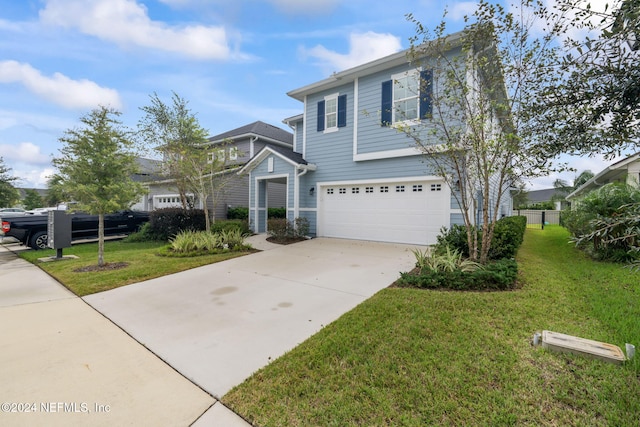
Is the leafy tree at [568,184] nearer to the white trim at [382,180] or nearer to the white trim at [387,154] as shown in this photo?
the white trim at [382,180]

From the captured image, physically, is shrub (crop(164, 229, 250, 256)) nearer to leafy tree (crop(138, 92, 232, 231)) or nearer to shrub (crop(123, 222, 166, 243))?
leafy tree (crop(138, 92, 232, 231))

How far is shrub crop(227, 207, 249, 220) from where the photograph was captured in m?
15.1

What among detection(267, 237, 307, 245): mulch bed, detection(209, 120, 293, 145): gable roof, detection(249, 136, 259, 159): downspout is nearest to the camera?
detection(267, 237, 307, 245): mulch bed

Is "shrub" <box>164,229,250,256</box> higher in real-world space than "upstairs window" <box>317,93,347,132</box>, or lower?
lower

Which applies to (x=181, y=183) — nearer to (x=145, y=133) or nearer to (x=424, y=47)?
(x=145, y=133)

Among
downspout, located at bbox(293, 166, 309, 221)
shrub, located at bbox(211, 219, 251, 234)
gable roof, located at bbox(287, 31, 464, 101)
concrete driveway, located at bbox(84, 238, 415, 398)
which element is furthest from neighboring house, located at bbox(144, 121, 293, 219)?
concrete driveway, located at bbox(84, 238, 415, 398)

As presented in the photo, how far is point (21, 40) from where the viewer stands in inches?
308

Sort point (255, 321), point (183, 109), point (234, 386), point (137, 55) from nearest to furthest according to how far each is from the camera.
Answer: point (234, 386) < point (255, 321) < point (137, 55) < point (183, 109)

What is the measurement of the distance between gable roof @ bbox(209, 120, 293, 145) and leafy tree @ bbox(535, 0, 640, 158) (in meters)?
16.4

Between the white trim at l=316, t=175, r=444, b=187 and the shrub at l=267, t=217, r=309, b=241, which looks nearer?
the white trim at l=316, t=175, r=444, b=187

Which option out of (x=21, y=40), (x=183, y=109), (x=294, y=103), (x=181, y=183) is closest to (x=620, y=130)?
(x=294, y=103)

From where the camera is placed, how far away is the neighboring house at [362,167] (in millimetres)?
8875

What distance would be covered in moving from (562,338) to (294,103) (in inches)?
477

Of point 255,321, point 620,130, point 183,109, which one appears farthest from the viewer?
point 183,109
